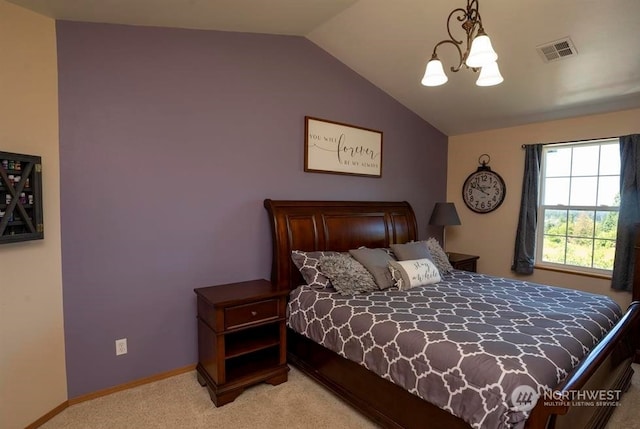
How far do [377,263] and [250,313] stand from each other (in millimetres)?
1139

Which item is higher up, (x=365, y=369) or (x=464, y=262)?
(x=464, y=262)

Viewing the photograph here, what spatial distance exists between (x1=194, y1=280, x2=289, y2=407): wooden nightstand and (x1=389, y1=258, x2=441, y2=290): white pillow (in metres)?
0.94

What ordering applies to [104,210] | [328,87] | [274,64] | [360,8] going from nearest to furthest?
[104,210] → [360,8] → [274,64] → [328,87]

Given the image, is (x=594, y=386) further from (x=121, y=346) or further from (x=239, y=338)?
(x=121, y=346)

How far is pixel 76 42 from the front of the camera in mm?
2160

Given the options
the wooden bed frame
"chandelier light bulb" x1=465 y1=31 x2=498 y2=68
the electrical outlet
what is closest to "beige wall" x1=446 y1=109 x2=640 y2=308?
the wooden bed frame

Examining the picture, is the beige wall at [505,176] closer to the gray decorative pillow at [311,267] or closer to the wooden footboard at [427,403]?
the wooden footboard at [427,403]

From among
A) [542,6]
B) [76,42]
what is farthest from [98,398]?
[542,6]

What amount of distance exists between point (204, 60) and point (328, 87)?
4.05ft

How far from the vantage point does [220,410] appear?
2229 mm

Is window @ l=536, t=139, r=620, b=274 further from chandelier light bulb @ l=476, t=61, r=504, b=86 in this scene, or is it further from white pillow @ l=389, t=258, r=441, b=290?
chandelier light bulb @ l=476, t=61, r=504, b=86

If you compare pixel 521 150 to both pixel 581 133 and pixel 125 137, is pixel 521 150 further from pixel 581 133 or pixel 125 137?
pixel 125 137

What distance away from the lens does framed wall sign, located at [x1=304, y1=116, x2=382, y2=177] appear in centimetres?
327

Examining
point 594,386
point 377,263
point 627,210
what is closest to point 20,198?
point 377,263
